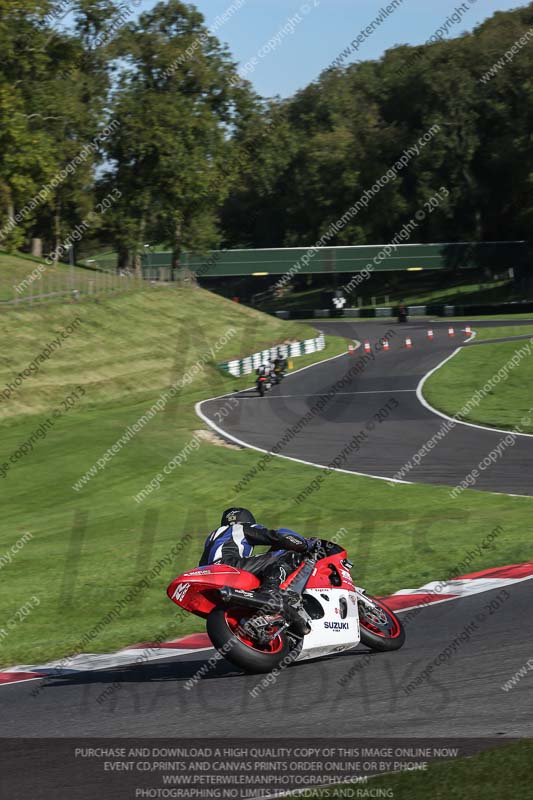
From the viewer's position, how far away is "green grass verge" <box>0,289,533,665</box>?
12.6 m

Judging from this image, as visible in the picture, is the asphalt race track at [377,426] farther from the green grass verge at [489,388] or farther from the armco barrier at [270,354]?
the armco barrier at [270,354]

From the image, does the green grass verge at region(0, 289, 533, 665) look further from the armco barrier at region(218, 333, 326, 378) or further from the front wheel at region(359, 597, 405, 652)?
the front wheel at region(359, 597, 405, 652)

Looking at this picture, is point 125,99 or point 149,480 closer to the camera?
point 149,480

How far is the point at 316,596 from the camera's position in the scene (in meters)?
8.82

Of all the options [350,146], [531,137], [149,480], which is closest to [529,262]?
[531,137]

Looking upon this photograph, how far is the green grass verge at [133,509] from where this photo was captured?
12.6 m

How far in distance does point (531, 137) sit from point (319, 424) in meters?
61.2

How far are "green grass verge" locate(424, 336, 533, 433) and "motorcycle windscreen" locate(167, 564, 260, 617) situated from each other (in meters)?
20.3

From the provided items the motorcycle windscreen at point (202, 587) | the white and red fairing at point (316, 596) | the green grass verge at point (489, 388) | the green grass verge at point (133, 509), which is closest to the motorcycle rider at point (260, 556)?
the white and red fairing at point (316, 596)

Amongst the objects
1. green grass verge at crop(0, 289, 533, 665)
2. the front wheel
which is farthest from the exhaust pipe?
green grass verge at crop(0, 289, 533, 665)

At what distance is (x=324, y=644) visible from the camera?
28.0 ft

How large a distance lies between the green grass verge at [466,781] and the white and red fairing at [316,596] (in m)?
2.69

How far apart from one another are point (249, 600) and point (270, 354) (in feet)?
135

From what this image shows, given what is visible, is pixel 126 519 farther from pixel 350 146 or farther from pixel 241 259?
pixel 350 146
